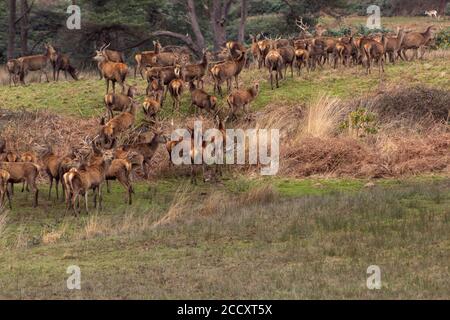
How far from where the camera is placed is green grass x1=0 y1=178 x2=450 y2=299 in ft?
43.0

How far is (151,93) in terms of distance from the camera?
27.8 metres

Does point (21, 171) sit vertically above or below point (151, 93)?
below

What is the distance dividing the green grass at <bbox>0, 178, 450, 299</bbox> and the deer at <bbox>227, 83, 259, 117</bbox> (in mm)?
6378

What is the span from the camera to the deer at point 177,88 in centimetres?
2662

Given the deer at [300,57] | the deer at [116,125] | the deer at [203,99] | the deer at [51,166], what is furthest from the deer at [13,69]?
the deer at [51,166]

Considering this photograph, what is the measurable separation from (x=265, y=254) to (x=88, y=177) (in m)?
5.45

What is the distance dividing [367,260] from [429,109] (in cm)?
1277

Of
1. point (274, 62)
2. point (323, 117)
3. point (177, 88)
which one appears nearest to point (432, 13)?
point (274, 62)

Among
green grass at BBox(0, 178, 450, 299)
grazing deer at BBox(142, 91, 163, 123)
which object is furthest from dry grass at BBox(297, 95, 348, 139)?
green grass at BBox(0, 178, 450, 299)

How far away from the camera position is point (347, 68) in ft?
101

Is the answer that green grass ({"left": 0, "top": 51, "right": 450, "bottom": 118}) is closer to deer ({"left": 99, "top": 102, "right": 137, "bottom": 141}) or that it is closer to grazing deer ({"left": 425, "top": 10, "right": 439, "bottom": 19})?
deer ({"left": 99, "top": 102, "right": 137, "bottom": 141})

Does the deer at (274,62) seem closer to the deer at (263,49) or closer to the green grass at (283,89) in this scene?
the green grass at (283,89)

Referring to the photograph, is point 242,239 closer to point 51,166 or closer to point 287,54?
point 51,166

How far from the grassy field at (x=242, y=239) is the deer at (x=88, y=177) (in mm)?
373
